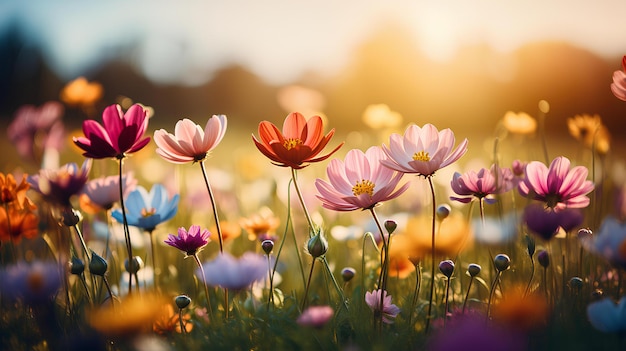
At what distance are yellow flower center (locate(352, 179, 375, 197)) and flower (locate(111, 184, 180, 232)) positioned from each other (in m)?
0.41

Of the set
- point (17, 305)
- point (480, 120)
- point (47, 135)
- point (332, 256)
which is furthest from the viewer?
point (480, 120)

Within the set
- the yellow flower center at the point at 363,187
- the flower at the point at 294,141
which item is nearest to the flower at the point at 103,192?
the flower at the point at 294,141

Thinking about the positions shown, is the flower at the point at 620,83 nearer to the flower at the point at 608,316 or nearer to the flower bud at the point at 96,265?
the flower at the point at 608,316

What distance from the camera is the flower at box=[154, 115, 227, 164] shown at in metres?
1.09

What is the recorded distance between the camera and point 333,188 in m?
1.08

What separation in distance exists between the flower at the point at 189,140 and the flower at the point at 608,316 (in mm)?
695

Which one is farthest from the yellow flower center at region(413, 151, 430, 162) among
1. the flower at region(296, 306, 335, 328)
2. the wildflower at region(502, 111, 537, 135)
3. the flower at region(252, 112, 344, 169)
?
the wildflower at region(502, 111, 537, 135)

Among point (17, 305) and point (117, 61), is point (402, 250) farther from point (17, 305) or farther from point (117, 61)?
point (117, 61)

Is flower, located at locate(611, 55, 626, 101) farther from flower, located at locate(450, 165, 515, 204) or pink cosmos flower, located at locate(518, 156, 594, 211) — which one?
flower, located at locate(450, 165, 515, 204)

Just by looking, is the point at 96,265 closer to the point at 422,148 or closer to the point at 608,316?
the point at 422,148

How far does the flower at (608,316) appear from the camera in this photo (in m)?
0.82

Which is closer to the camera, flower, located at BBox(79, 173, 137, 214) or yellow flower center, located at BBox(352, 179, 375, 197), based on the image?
yellow flower center, located at BBox(352, 179, 375, 197)

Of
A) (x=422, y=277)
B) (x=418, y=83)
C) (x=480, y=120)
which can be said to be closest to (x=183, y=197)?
(x=422, y=277)

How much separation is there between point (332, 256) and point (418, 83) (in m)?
7.56
